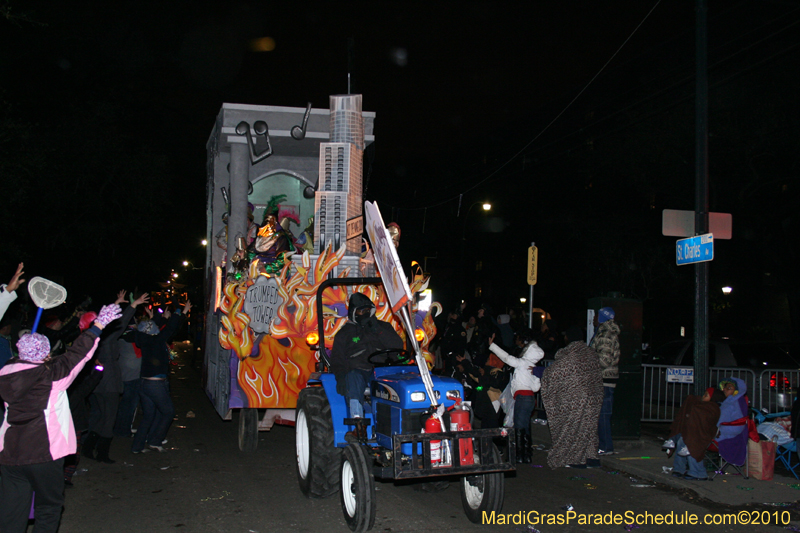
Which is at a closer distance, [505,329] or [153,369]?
[153,369]

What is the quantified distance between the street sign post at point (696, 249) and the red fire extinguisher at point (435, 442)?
482 centimetres

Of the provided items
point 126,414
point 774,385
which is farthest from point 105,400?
point 774,385

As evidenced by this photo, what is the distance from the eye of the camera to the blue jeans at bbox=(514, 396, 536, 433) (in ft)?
28.1

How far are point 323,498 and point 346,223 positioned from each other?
179 inches

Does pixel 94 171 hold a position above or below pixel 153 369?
above

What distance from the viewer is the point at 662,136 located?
70.0ft

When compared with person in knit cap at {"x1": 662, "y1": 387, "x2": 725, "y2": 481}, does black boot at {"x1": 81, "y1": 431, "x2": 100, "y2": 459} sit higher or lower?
lower

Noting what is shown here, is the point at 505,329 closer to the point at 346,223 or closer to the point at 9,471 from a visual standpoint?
the point at 346,223

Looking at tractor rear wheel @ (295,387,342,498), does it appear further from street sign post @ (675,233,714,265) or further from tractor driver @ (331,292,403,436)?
street sign post @ (675,233,714,265)

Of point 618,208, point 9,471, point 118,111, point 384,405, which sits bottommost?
point 9,471

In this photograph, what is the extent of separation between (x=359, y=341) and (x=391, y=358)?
0.75m

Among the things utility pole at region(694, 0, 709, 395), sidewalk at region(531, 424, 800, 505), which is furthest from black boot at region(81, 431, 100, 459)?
utility pole at region(694, 0, 709, 395)

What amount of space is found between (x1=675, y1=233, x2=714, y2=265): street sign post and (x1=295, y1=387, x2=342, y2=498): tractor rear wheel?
528 cm

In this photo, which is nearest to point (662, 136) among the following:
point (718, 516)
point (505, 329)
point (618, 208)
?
point (618, 208)
